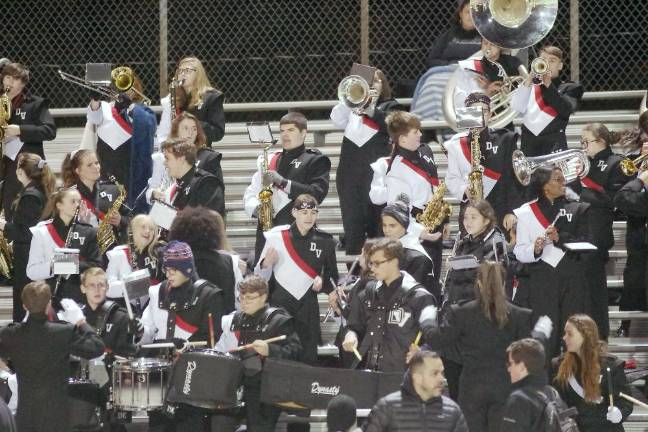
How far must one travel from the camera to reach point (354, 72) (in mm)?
13336

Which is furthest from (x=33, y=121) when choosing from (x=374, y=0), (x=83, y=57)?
(x=374, y=0)

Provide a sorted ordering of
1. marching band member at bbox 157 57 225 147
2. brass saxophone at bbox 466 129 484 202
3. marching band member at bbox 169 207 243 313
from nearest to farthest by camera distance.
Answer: marching band member at bbox 169 207 243 313 → brass saxophone at bbox 466 129 484 202 → marching band member at bbox 157 57 225 147

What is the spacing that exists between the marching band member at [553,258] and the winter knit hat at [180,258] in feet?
7.76

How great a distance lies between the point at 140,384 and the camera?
1112cm

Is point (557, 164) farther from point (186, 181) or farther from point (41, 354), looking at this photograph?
point (41, 354)

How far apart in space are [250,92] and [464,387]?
644 cm

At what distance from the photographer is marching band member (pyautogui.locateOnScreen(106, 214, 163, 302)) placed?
12.4 meters

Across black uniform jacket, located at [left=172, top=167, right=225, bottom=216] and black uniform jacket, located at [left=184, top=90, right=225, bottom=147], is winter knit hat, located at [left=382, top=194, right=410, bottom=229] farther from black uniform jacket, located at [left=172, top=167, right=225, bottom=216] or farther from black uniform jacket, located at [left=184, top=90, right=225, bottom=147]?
black uniform jacket, located at [left=184, top=90, right=225, bottom=147]

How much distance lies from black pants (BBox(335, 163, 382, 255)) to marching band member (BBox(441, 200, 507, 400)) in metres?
1.60

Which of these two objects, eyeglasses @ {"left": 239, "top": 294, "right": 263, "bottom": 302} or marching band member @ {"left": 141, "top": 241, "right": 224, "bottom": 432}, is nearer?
eyeglasses @ {"left": 239, "top": 294, "right": 263, "bottom": 302}

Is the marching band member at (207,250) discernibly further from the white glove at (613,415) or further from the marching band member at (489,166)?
the white glove at (613,415)

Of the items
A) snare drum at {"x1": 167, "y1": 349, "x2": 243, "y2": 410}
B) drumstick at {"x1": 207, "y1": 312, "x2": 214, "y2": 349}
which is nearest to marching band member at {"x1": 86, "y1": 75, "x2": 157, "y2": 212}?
drumstick at {"x1": 207, "y1": 312, "x2": 214, "y2": 349}

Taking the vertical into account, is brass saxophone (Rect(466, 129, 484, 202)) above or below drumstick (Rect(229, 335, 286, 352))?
above

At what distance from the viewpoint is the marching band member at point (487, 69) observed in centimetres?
1356
